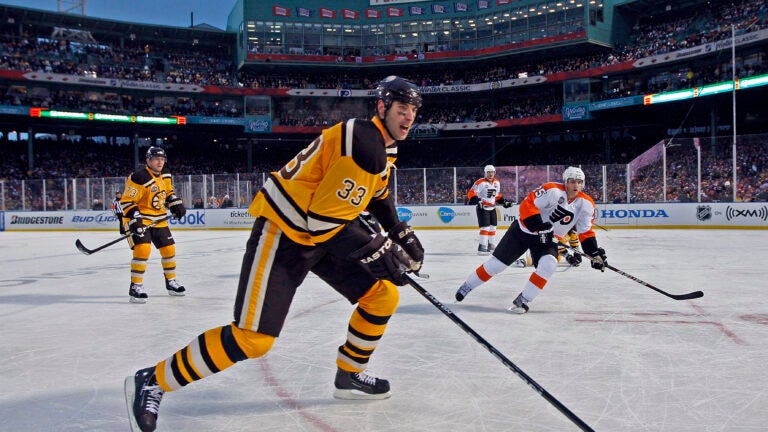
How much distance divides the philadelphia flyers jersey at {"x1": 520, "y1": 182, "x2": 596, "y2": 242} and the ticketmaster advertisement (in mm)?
8337

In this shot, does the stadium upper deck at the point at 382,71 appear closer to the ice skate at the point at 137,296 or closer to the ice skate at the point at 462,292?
the ice skate at the point at 462,292

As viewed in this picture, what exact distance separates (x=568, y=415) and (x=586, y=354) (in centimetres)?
164

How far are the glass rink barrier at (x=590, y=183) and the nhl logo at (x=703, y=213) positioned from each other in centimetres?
24

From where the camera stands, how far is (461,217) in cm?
1886

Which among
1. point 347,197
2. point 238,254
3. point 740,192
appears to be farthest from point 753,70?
point 347,197

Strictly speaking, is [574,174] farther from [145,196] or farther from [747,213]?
[747,213]

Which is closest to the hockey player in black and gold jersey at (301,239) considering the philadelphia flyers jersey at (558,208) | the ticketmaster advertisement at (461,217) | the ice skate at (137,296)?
the philadelphia flyers jersey at (558,208)

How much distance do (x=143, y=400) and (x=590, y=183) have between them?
56.3ft

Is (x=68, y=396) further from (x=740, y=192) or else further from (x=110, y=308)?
(x=740, y=192)

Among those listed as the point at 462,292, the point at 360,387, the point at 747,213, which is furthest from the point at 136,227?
the point at 747,213

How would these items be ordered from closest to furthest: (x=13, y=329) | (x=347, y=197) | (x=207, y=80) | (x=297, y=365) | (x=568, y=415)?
(x=568, y=415), (x=347, y=197), (x=297, y=365), (x=13, y=329), (x=207, y=80)

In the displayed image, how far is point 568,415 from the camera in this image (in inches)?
92.3

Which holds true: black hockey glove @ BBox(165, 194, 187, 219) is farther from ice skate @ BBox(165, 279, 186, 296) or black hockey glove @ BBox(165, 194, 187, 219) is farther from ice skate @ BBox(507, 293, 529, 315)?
ice skate @ BBox(507, 293, 529, 315)

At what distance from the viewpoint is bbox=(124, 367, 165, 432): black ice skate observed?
257 centimetres
